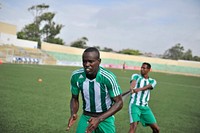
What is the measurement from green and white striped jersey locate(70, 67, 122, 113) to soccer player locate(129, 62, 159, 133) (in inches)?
96.9

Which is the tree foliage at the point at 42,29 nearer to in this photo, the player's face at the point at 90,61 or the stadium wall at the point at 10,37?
the stadium wall at the point at 10,37

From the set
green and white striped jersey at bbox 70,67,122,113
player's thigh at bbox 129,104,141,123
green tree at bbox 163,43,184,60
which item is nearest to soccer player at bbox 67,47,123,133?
green and white striped jersey at bbox 70,67,122,113

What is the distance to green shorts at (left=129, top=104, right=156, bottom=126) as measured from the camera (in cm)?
624

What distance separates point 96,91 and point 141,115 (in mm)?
3021

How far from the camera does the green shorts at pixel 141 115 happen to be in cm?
624

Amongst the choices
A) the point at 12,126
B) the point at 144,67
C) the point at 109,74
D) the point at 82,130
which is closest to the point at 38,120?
the point at 12,126

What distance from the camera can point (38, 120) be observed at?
24.1 feet

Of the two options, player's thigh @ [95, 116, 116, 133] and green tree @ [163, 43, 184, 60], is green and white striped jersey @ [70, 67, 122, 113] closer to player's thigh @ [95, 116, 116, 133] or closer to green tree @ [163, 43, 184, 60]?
player's thigh @ [95, 116, 116, 133]

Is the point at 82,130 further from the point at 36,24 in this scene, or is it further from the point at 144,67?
the point at 36,24

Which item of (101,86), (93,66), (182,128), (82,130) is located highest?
(93,66)

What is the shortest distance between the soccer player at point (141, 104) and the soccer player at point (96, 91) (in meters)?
2.40

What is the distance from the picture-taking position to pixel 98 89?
3.69 m

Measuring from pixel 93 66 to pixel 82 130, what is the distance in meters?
1.06

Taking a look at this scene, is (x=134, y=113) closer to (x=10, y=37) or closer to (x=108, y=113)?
(x=108, y=113)
